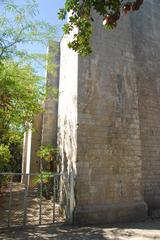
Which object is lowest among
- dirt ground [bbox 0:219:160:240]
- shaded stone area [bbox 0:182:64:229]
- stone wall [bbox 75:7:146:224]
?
dirt ground [bbox 0:219:160:240]

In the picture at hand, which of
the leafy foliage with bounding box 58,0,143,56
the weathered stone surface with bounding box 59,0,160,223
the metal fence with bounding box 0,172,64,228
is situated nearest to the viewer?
the leafy foliage with bounding box 58,0,143,56

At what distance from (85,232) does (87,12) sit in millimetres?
5317

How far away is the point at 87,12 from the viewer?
432 cm

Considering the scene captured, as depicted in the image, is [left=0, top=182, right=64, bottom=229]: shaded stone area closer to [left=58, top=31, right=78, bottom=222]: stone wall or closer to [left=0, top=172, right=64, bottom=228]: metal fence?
[left=0, top=172, right=64, bottom=228]: metal fence

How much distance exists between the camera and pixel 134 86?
9.55 meters

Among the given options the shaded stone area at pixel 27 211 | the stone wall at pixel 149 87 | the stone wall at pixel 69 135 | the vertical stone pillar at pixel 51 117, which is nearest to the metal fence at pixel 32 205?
the shaded stone area at pixel 27 211

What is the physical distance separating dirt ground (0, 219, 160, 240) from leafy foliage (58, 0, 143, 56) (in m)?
4.44

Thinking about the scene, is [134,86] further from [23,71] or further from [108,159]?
[23,71]

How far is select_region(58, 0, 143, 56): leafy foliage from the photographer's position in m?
3.68

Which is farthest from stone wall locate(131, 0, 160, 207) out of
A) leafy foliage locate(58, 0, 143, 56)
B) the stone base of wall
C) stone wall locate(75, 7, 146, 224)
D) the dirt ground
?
leafy foliage locate(58, 0, 143, 56)

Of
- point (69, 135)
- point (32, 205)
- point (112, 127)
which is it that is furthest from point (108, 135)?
point (32, 205)

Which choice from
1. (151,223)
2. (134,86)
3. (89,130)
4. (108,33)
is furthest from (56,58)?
(151,223)

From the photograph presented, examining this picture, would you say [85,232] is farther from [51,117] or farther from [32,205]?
[51,117]

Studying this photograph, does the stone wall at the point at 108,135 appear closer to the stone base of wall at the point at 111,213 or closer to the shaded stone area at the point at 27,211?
the stone base of wall at the point at 111,213
